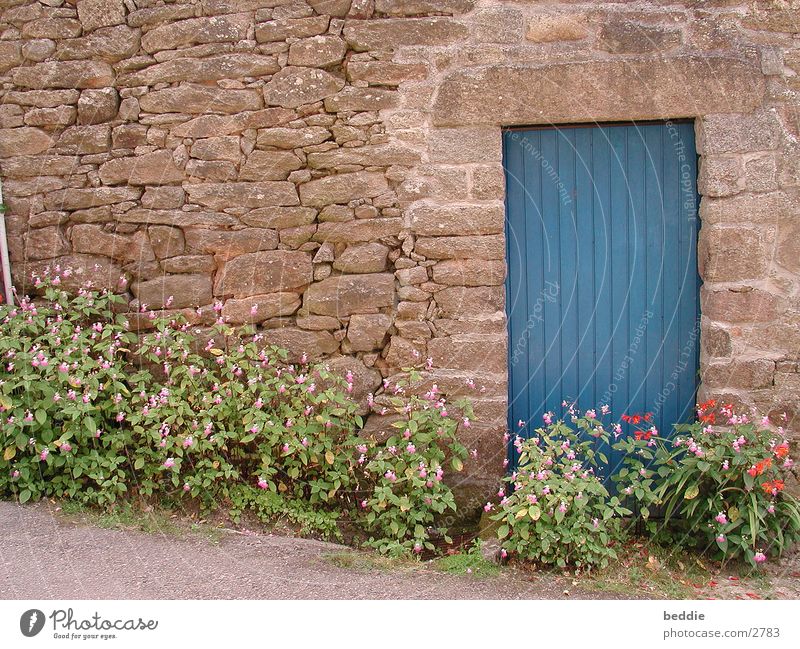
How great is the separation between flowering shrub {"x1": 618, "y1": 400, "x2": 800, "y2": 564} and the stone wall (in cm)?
28

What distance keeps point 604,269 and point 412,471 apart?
5.07 feet

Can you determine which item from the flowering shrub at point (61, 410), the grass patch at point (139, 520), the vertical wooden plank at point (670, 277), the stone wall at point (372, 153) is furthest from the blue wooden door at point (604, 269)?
the flowering shrub at point (61, 410)

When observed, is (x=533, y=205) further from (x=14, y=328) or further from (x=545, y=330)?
(x=14, y=328)

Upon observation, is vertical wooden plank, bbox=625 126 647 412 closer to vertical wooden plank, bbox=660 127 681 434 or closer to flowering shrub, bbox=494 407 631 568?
vertical wooden plank, bbox=660 127 681 434

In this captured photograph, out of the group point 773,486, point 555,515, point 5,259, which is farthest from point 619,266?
point 5,259

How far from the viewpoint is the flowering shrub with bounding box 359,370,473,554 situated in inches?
150

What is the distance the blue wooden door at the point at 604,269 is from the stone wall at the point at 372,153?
181 mm

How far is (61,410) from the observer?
390 cm

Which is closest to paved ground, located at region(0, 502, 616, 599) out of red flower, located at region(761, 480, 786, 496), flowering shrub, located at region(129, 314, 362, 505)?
flowering shrub, located at region(129, 314, 362, 505)

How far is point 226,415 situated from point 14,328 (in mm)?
1227

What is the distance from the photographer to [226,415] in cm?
397

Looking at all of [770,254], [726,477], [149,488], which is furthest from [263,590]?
[770,254]

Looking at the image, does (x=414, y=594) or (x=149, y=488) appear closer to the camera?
(x=414, y=594)

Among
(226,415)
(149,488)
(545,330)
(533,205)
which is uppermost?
(533,205)
